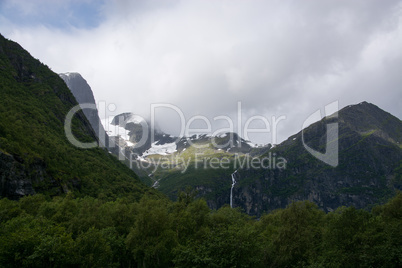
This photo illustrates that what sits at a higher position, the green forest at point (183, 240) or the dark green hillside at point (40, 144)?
the dark green hillside at point (40, 144)

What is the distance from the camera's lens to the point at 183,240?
48531 mm

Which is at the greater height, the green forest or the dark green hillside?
the dark green hillside

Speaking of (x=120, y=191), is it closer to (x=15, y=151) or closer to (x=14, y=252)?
(x=15, y=151)

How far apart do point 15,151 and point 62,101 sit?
11561cm

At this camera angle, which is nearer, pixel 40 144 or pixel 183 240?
pixel 183 240

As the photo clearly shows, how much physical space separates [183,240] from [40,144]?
89030 millimetres

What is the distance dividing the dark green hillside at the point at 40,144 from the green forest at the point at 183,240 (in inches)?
1137

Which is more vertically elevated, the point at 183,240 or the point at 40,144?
the point at 40,144

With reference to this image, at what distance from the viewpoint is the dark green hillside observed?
81.9 m

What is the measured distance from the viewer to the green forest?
1240 inches

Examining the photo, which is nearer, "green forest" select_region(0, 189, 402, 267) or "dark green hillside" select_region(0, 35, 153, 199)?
"green forest" select_region(0, 189, 402, 267)

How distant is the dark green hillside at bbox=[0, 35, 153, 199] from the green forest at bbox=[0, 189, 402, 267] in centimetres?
2887

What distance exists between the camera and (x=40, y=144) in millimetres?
108625

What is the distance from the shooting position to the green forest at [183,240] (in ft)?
103
